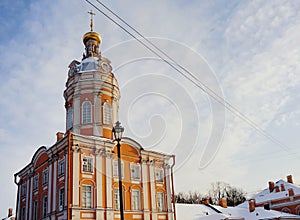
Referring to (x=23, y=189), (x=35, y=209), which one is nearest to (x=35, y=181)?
(x=35, y=209)

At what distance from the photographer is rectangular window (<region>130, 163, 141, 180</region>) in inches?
1094

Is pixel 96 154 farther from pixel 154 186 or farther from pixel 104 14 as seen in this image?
pixel 104 14

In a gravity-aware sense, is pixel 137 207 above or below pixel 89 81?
below

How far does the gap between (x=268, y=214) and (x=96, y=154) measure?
2355cm

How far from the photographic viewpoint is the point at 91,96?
28.5m

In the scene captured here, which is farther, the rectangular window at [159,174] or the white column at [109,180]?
the rectangular window at [159,174]

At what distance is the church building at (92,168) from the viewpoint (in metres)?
24.1

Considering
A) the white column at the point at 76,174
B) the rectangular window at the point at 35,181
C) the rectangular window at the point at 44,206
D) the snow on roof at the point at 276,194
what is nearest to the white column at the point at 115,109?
the white column at the point at 76,174

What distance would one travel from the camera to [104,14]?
11000 millimetres

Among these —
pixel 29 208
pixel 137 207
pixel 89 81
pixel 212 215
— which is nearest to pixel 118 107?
pixel 89 81

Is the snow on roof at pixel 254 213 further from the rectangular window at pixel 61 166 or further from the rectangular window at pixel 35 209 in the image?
the rectangular window at pixel 61 166

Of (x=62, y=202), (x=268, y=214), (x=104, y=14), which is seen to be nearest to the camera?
(x=104, y=14)

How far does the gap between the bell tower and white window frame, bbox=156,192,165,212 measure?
6528mm

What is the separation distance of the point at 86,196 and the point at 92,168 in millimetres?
2052
